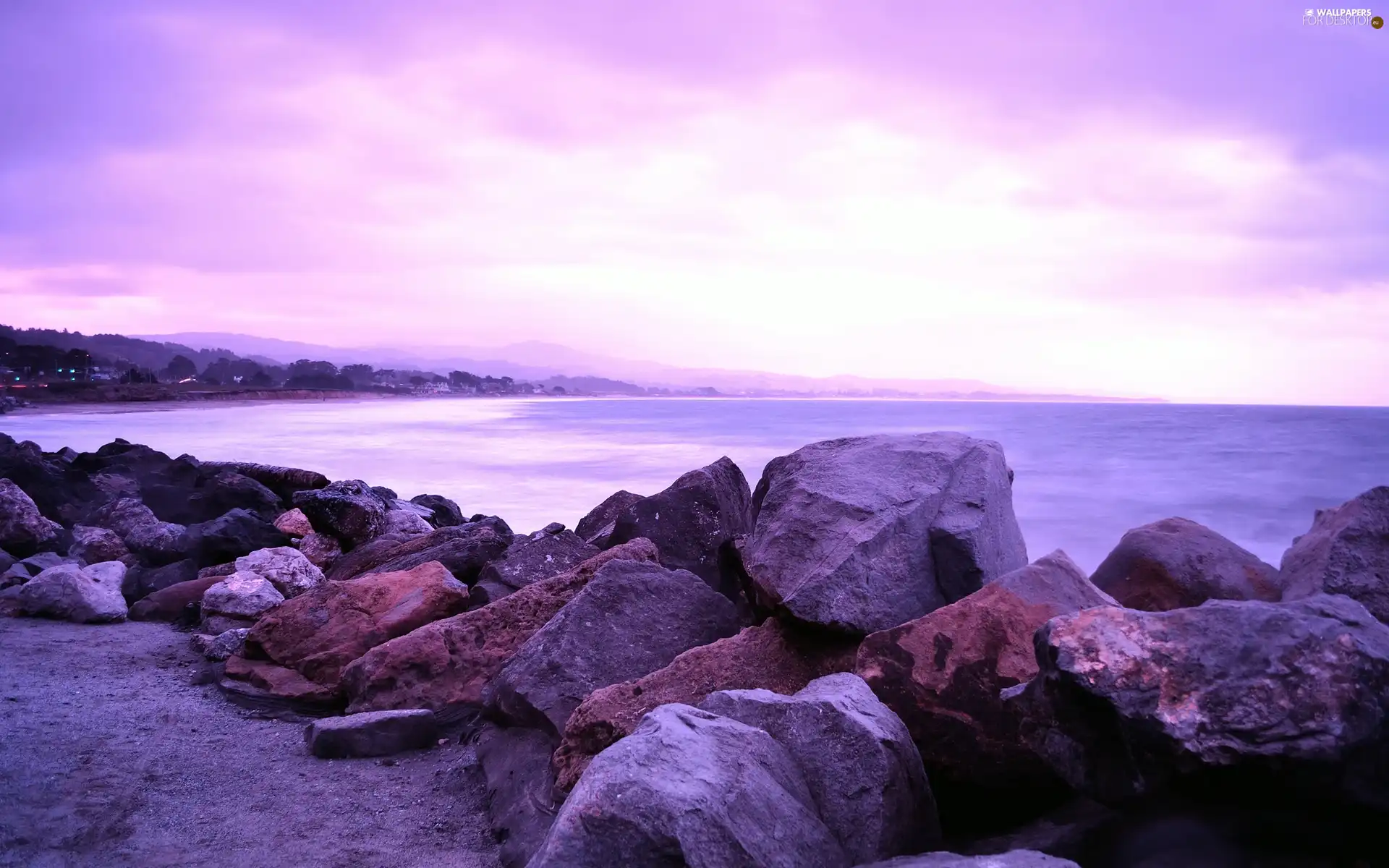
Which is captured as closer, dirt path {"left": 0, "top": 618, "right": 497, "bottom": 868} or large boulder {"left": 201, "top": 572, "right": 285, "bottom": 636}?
dirt path {"left": 0, "top": 618, "right": 497, "bottom": 868}

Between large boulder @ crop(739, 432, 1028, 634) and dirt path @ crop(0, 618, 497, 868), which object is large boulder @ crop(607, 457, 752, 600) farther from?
dirt path @ crop(0, 618, 497, 868)

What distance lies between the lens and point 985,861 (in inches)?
101

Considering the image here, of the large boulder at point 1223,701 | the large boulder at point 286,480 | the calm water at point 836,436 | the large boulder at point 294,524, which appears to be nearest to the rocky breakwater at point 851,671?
the large boulder at point 1223,701

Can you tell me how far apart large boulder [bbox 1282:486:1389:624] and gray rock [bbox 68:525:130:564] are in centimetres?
1073

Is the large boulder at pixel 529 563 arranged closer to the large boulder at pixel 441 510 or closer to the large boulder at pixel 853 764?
the large boulder at pixel 853 764

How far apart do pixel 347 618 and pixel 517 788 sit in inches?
106

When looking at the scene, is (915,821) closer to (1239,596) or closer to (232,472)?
(1239,596)

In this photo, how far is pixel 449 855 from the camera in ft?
13.2

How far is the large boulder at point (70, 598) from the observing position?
304 inches

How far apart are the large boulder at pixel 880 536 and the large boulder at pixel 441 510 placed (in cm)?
947

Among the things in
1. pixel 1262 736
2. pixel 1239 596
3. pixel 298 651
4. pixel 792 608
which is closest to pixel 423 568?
pixel 298 651

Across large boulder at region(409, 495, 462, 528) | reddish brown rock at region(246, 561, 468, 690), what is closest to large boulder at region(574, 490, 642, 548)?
reddish brown rock at region(246, 561, 468, 690)

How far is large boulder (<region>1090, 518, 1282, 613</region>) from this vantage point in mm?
4863

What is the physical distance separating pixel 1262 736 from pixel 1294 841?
389mm
